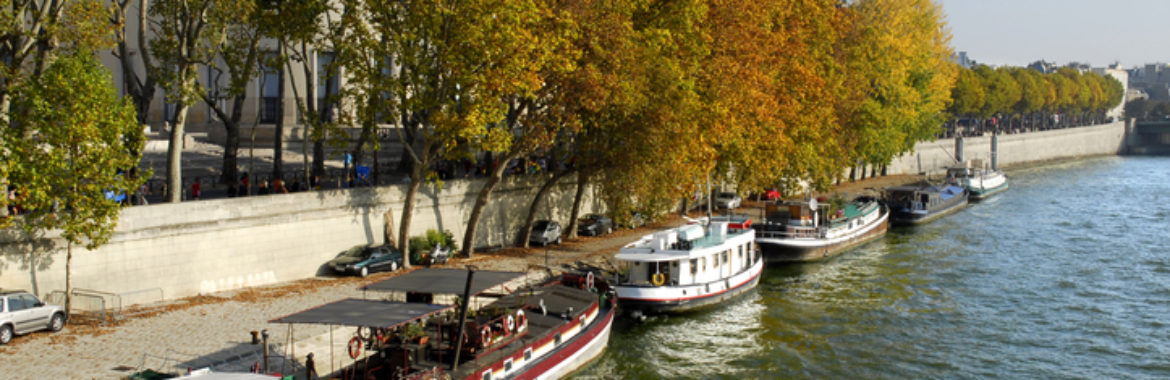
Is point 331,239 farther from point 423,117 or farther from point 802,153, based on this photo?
point 802,153

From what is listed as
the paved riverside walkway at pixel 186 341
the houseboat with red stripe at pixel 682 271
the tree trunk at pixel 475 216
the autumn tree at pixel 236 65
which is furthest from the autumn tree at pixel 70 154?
the houseboat with red stripe at pixel 682 271

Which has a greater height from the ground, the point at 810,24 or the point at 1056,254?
the point at 810,24

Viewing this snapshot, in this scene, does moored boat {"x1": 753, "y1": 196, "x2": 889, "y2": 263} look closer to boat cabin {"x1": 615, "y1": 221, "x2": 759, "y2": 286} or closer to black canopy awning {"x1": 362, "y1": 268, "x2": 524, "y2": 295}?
boat cabin {"x1": 615, "y1": 221, "x2": 759, "y2": 286}

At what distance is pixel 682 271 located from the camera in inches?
1428

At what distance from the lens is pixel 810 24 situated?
190 ft

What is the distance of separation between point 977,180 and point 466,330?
67.1m

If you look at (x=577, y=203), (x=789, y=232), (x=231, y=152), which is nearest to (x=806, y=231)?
(x=789, y=232)

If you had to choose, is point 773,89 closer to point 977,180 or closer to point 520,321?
point 520,321

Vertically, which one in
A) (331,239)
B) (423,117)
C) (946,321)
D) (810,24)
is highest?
(810,24)

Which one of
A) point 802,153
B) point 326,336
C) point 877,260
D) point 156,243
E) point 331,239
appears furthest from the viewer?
point 802,153

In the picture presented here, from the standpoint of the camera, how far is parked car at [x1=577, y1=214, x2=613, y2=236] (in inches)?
1913

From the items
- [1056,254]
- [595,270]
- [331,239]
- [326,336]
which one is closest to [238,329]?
[326,336]

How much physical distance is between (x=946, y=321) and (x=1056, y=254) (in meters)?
17.8

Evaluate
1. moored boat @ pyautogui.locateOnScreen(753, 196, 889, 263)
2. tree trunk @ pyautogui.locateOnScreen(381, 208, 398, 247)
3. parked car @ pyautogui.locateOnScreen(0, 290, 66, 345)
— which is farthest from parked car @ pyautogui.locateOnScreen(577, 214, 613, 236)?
parked car @ pyautogui.locateOnScreen(0, 290, 66, 345)
